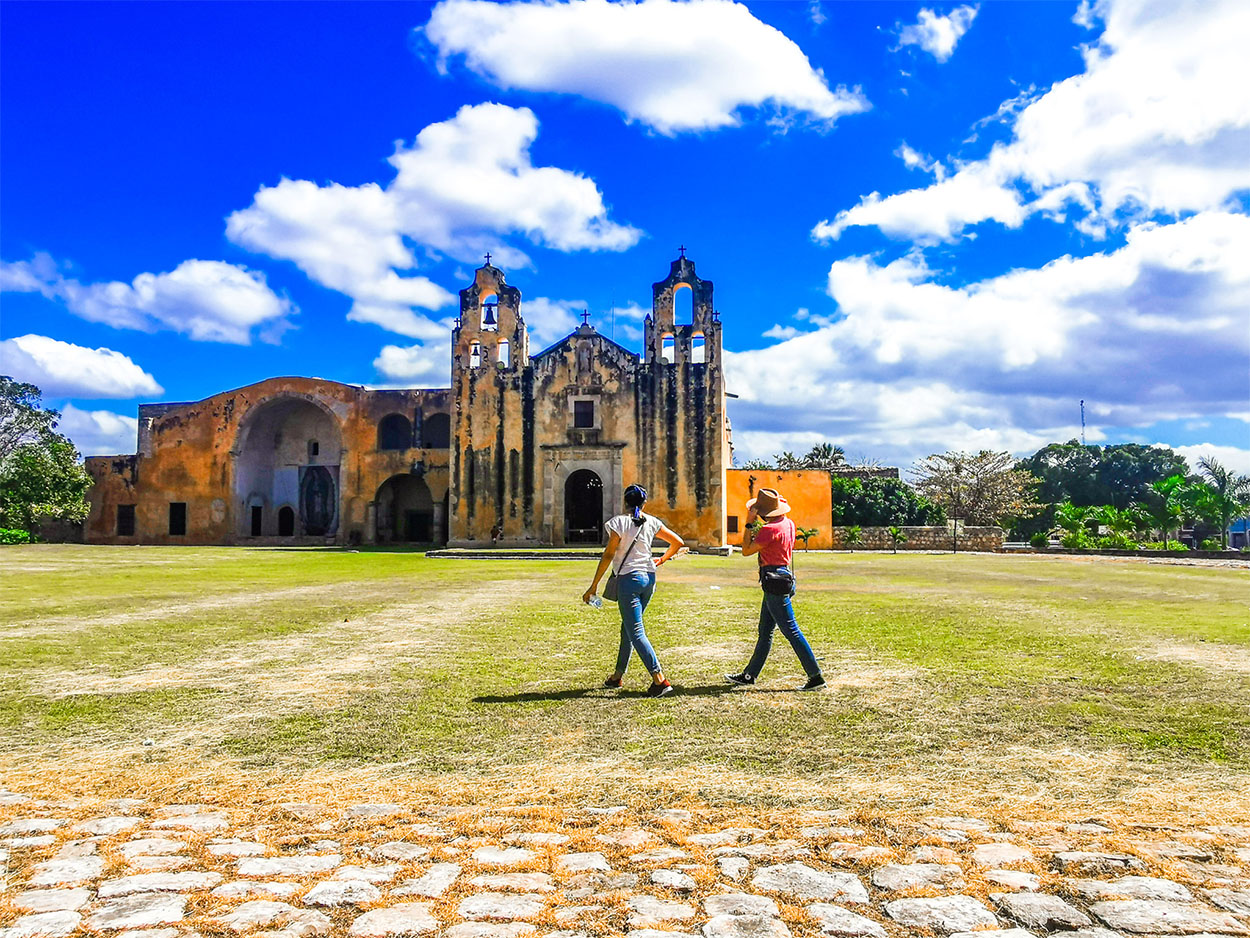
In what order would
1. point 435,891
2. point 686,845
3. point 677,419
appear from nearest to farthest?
1. point 435,891
2. point 686,845
3. point 677,419

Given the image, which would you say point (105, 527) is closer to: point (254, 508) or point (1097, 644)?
point (254, 508)

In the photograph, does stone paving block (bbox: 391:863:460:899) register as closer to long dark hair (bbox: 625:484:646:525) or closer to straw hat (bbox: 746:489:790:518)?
long dark hair (bbox: 625:484:646:525)

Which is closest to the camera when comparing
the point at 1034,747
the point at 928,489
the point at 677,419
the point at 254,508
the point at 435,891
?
the point at 435,891

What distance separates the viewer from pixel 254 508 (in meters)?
35.0

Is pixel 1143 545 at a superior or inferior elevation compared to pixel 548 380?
inferior

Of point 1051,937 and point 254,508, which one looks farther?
point 254,508

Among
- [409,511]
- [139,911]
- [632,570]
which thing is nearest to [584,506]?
[409,511]

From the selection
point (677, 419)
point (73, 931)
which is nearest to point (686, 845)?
point (73, 931)

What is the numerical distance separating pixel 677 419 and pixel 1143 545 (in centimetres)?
2063

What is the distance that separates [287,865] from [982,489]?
4573 cm

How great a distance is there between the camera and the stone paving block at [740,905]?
8.05 feet

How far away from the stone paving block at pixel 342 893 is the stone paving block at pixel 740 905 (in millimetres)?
960

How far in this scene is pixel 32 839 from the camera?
294 cm

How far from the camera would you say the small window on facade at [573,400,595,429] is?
29.5 metres
